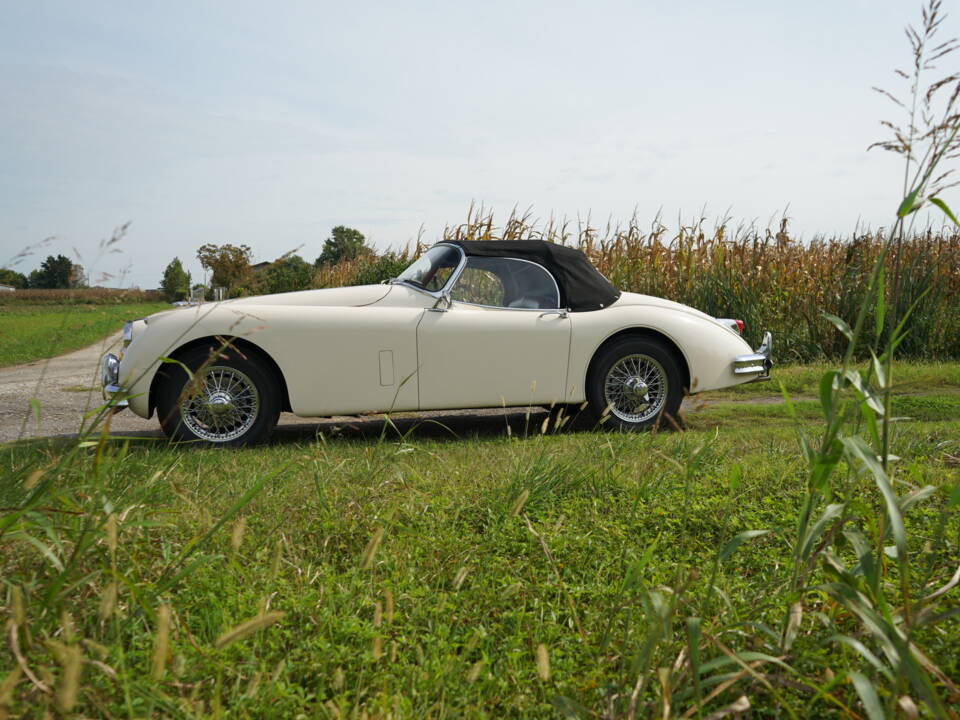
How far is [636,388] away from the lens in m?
6.50

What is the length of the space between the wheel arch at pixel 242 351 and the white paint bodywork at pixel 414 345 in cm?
5

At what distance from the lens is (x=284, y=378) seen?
5.81 meters

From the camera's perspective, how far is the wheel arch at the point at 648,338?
6484 mm

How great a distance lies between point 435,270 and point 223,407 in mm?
2095

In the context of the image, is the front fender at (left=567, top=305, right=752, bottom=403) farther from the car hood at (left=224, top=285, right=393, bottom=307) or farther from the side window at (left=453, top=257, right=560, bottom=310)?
the car hood at (left=224, top=285, right=393, bottom=307)

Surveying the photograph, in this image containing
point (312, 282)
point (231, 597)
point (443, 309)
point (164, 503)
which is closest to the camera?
point (231, 597)

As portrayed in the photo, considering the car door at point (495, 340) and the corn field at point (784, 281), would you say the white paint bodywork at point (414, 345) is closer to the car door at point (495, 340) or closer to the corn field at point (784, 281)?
the car door at point (495, 340)

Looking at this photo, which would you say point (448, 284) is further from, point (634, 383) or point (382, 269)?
point (382, 269)

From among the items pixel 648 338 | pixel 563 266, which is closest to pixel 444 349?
pixel 563 266

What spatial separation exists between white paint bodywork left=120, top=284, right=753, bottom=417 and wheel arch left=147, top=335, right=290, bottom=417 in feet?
0.15

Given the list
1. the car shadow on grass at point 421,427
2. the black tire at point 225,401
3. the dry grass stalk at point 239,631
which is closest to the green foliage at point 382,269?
the car shadow on grass at point 421,427

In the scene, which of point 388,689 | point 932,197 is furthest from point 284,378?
point 932,197

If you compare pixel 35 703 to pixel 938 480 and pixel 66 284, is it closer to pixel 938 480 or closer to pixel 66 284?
pixel 66 284

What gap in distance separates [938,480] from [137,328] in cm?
535
